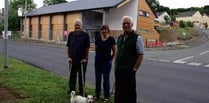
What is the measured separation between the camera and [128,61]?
242 inches

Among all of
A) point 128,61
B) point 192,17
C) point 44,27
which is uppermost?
point 192,17

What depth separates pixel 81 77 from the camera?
8.50 m

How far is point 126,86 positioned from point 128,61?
47 centimetres

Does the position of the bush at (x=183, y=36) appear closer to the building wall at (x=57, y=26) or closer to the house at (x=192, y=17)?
the building wall at (x=57, y=26)

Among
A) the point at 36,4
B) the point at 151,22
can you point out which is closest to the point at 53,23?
the point at 151,22

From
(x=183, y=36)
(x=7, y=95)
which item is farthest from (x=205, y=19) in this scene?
(x=7, y=95)

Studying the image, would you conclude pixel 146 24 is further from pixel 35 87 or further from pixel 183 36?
pixel 35 87

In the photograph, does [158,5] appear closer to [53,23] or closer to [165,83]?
[53,23]

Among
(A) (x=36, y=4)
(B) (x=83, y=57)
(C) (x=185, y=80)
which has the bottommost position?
(C) (x=185, y=80)

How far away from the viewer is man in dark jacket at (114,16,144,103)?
241 inches

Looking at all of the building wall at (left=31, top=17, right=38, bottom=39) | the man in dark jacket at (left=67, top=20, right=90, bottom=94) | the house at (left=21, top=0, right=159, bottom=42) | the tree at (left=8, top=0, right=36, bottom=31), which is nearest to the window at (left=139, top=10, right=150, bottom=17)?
the house at (left=21, top=0, right=159, bottom=42)

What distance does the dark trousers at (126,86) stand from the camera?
620 centimetres

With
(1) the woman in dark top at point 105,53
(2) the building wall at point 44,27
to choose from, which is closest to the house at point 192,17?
(2) the building wall at point 44,27

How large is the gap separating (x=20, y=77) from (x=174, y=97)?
4.76 meters
